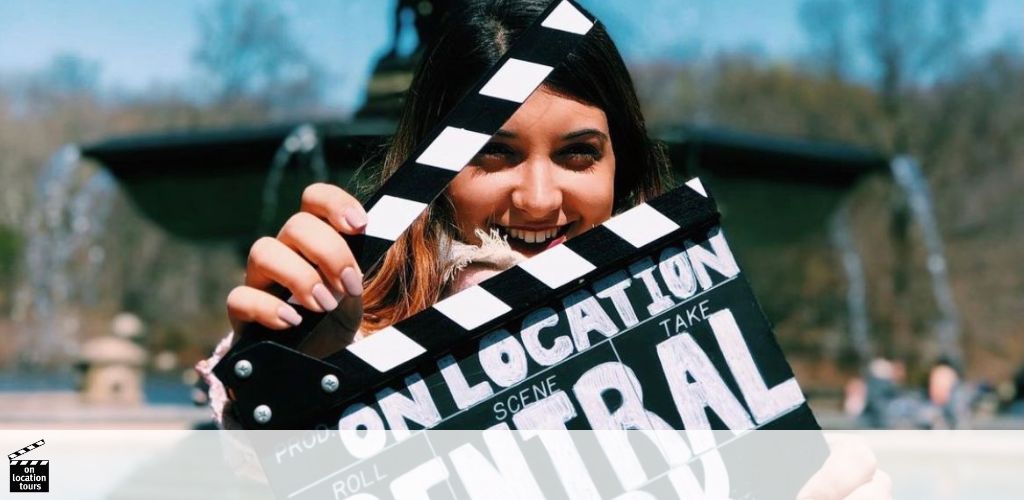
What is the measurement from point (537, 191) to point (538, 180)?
2 cm

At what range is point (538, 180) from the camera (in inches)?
58.7

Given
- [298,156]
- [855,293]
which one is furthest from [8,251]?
[298,156]

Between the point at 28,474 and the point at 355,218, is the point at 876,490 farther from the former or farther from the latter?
the point at 28,474

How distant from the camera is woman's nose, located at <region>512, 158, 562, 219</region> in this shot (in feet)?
4.87

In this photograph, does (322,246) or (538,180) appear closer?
(322,246)

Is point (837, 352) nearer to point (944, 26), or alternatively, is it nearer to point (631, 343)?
point (944, 26)

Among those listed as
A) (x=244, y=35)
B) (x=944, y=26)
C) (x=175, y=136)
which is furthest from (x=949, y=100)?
(x=175, y=136)

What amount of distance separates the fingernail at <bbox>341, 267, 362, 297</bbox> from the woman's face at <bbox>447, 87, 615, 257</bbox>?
346mm

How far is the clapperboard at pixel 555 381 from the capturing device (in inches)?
45.7

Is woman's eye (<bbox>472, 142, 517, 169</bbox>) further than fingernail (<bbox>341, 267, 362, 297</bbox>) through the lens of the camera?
Yes

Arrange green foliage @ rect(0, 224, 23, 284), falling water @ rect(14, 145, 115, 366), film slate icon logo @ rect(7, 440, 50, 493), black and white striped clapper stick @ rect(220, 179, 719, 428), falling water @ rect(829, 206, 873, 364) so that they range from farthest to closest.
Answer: green foliage @ rect(0, 224, 23, 284), falling water @ rect(829, 206, 873, 364), falling water @ rect(14, 145, 115, 366), film slate icon logo @ rect(7, 440, 50, 493), black and white striped clapper stick @ rect(220, 179, 719, 428)

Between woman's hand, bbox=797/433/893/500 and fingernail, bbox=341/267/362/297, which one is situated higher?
fingernail, bbox=341/267/362/297

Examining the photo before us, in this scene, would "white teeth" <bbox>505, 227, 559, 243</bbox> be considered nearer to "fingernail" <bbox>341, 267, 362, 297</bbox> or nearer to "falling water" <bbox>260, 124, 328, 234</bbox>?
"fingernail" <bbox>341, 267, 362, 297</bbox>

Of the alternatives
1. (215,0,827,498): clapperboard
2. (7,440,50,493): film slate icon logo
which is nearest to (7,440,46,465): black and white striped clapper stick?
(7,440,50,493): film slate icon logo
